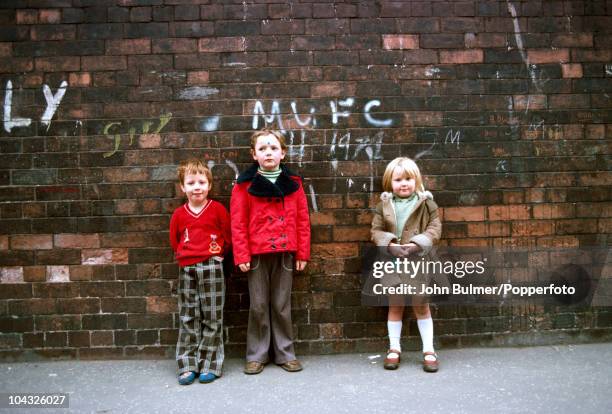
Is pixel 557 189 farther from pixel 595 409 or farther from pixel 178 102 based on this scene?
pixel 178 102

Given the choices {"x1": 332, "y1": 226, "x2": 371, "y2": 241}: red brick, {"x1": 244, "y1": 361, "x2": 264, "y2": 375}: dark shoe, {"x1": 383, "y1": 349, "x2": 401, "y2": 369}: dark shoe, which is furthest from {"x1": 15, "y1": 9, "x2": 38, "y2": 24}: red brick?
{"x1": 383, "y1": 349, "x2": 401, "y2": 369}: dark shoe

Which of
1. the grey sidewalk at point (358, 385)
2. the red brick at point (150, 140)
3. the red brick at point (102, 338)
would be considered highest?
the red brick at point (150, 140)

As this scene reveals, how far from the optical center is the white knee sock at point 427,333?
3.94 meters

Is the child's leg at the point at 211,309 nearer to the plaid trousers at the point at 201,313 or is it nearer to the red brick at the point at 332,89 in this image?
the plaid trousers at the point at 201,313

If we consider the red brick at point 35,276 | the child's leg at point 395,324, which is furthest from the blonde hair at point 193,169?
the child's leg at point 395,324

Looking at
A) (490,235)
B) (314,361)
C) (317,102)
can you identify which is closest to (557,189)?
(490,235)

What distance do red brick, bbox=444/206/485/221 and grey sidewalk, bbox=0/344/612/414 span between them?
1106mm

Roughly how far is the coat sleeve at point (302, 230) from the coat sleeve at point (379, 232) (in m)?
0.52

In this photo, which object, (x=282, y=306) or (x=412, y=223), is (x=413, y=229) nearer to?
(x=412, y=223)

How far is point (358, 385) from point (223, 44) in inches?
113


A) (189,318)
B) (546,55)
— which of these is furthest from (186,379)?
(546,55)

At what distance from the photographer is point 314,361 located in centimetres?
412

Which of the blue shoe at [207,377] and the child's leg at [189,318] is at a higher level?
the child's leg at [189,318]

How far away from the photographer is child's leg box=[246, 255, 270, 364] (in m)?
3.94
